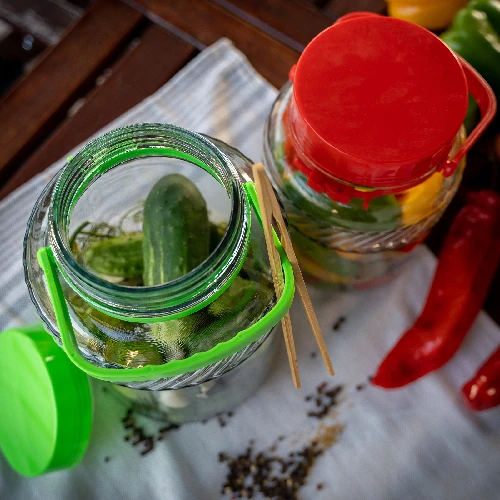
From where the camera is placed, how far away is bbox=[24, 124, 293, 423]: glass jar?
320 mm

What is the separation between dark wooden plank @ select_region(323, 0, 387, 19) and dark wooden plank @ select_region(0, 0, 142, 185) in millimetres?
197

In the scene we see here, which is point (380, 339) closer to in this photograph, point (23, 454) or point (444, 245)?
point (444, 245)

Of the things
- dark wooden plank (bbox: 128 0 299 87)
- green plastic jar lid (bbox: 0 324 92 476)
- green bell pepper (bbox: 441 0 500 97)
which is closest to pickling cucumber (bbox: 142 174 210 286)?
green plastic jar lid (bbox: 0 324 92 476)

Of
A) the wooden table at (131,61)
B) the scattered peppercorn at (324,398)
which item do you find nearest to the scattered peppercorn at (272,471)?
the scattered peppercorn at (324,398)

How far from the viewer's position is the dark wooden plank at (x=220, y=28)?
1.90 ft

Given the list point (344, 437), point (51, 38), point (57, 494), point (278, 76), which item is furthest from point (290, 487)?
point (51, 38)

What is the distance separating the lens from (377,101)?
360 mm

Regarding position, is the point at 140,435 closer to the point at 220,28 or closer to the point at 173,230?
the point at 173,230

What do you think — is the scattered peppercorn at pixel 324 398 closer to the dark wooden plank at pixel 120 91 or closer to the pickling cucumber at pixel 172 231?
the pickling cucumber at pixel 172 231

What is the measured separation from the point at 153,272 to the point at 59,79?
0.94 feet

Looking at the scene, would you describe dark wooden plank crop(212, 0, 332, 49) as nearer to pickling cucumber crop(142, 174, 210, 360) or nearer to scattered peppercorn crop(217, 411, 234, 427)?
pickling cucumber crop(142, 174, 210, 360)

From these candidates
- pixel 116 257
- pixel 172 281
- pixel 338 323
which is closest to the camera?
pixel 172 281

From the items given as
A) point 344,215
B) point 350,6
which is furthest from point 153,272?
point 350,6

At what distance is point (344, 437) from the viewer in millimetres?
497
